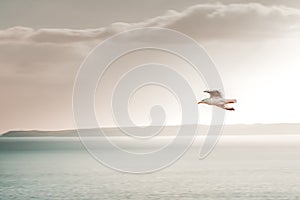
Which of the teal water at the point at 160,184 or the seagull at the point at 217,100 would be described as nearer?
the seagull at the point at 217,100

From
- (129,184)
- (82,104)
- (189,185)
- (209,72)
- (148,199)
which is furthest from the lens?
(129,184)

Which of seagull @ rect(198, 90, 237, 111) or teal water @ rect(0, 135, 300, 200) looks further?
teal water @ rect(0, 135, 300, 200)

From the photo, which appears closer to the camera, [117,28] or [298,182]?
[298,182]

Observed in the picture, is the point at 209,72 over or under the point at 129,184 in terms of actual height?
over

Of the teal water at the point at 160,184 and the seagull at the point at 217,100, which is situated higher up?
the seagull at the point at 217,100

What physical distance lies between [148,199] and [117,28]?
33.8 m

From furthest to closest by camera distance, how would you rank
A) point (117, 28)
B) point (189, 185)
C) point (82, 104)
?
point (117, 28), point (189, 185), point (82, 104)

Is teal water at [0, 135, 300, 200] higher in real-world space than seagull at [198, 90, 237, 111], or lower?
lower

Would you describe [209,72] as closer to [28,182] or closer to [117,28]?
[28,182]

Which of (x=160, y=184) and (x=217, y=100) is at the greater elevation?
(x=217, y=100)

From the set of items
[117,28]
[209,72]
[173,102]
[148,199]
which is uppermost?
[117,28]

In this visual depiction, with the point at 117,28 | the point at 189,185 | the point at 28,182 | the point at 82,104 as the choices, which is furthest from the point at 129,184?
the point at 117,28

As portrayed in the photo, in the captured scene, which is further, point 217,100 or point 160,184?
point 160,184

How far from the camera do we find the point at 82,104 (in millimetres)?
15992
